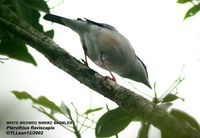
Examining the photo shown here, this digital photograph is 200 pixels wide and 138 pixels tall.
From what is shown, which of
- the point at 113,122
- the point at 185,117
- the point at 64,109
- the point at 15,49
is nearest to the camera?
the point at 185,117

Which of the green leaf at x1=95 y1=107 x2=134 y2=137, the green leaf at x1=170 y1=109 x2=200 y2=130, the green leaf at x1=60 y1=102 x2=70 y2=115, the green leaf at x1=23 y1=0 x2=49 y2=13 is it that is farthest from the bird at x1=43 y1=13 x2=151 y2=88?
the green leaf at x1=170 y1=109 x2=200 y2=130

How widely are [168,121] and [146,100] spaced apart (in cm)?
16

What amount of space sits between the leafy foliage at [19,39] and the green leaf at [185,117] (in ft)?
2.14

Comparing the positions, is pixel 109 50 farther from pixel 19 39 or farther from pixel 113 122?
pixel 113 122

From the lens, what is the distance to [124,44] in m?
2.27

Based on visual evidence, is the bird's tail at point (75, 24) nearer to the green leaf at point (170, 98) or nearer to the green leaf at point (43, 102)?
the green leaf at point (43, 102)

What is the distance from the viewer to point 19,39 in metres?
1.77

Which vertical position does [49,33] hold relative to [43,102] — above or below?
above

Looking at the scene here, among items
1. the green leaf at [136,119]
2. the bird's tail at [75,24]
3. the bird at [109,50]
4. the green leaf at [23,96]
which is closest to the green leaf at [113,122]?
the green leaf at [136,119]

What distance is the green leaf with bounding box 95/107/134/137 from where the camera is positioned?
1.47 metres

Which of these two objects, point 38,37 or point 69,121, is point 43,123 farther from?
point 38,37

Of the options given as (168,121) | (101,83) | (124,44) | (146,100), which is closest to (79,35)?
(124,44)

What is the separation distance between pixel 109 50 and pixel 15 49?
2.25 feet

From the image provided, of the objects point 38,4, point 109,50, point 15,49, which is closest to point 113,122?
point 15,49
